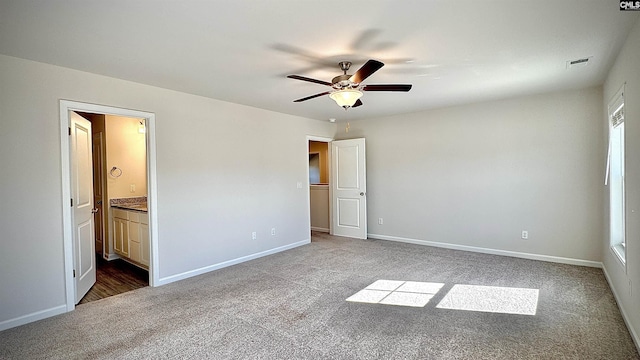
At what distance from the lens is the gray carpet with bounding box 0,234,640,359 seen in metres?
2.26

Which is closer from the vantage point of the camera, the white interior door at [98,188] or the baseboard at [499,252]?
the baseboard at [499,252]

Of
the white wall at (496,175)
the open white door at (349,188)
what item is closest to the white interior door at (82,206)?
the open white door at (349,188)

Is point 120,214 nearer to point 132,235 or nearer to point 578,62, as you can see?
point 132,235

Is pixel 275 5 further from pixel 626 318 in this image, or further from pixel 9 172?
pixel 626 318

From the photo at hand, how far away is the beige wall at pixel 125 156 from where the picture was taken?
5016mm

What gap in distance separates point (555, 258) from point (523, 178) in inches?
45.9

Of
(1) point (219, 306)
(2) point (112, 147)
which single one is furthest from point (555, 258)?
(2) point (112, 147)

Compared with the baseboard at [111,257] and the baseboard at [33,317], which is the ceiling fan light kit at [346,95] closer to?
the baseboard at [33,317]

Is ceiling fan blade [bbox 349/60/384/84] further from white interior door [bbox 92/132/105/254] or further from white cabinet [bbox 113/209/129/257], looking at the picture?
Answer: white interior door [bbox 92/132/105/254]

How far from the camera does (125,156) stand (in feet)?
17.1

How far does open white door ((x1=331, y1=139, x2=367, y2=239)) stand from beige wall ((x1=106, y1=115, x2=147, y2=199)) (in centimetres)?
347

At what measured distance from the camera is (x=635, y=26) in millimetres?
2221
